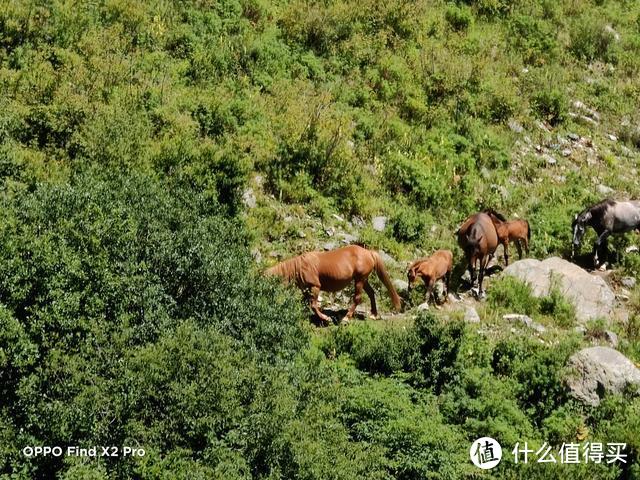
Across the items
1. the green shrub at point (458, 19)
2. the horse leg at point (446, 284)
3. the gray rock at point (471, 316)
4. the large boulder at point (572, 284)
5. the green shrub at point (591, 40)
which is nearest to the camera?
the gray rock at point (471, 316)

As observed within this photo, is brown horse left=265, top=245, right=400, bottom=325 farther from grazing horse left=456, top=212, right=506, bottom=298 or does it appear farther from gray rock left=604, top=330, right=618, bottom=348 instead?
gray rock left=604, top=330, right=618, bottom=348

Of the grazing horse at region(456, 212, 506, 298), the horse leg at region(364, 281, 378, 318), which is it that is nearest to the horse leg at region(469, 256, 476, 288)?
the grazing horse at region(456, 212, 506, 298)

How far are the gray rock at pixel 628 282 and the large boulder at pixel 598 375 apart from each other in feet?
13.8

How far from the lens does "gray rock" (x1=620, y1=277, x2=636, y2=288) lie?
1486 cm

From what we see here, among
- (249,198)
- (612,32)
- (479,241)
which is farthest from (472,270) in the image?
(612,32)

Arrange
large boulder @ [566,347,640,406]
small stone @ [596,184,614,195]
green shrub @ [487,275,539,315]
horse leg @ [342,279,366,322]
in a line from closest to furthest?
large boulder @ [566,347,640,406] < horse leg @ [342,279,366,322] < green shrub @ [487,275,539,315] < small stone @ [596,184,614,195]

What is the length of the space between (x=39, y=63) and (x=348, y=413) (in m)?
9.60

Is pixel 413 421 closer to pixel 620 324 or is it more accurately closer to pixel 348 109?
pixel 620 324

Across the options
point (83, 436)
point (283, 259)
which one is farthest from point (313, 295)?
point (83, 436)

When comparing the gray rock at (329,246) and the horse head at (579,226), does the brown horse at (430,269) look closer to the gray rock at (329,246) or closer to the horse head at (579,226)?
the gray rock at (329,246)

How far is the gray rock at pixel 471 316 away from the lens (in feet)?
41.8

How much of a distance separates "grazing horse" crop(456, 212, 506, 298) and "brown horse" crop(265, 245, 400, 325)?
93.0 inches

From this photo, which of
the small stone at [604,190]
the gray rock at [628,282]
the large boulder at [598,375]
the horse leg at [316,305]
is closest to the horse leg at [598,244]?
the gray rock at [628,282]

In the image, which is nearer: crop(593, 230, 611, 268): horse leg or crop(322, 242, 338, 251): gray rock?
crop(322, 242, 338, 251): gray rock
